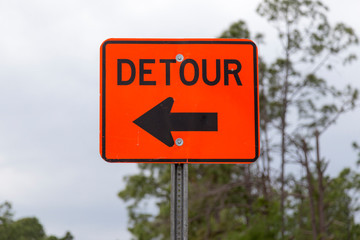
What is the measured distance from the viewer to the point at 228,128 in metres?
3.59

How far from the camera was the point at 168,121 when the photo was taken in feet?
11.7

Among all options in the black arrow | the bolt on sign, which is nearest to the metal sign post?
the bolt on sign

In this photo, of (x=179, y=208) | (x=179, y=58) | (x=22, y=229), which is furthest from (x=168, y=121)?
(x=22, y=229)

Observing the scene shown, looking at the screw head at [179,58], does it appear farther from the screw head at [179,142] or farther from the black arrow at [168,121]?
the screw head at [179,142]

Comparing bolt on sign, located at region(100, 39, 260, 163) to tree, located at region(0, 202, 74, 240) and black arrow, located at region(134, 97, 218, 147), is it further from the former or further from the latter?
tree, located at region(0, 202, 74, 240)

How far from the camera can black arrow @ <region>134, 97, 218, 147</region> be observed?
3.55 m

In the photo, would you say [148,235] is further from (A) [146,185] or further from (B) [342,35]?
(B) [342,35]

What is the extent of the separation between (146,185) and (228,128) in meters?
24.0

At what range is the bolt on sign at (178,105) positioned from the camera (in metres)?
3.54

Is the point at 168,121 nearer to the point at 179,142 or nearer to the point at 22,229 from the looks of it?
the point at 179,142

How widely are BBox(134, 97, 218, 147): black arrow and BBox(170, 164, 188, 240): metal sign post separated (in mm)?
283

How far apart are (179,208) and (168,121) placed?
0.53 metres

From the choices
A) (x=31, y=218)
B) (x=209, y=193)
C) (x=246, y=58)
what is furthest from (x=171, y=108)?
(x=31, y=218)

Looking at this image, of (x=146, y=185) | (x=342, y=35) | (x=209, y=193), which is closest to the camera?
(x=209, y=193)
